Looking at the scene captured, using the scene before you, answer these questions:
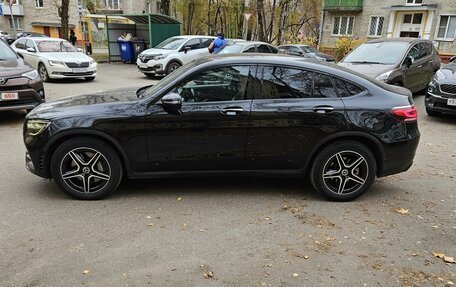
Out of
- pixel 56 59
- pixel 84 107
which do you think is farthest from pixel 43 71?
pixel 84 107

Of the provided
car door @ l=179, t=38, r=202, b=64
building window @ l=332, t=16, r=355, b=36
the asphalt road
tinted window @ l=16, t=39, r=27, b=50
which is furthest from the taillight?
building window @ l=332, t=16, r=355, b=36

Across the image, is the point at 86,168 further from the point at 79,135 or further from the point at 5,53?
the point at 5,53

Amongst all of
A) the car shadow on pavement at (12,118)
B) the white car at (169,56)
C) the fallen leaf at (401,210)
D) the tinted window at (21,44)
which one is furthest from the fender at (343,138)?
the tinted window at (21,44)

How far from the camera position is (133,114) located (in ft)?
13.8

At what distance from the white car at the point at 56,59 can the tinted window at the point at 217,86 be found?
1052 cm

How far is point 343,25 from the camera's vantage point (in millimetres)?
35562

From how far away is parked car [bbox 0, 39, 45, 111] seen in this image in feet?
24.3

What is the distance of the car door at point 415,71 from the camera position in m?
10.4

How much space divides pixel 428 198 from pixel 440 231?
33.9 inches

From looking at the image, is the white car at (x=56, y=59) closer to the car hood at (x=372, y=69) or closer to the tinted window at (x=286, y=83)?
the car hood at (x=372, y=69)

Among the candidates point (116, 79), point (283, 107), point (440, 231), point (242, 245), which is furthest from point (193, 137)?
point (116, 79)

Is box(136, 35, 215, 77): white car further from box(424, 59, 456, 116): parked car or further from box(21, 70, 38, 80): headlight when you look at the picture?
box(424, 59, 456, 116): parked car

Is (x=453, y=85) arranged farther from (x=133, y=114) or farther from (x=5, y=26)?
(x=5, y=26)

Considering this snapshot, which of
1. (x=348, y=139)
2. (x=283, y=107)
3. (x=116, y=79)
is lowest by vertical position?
(x=116, y=79)
